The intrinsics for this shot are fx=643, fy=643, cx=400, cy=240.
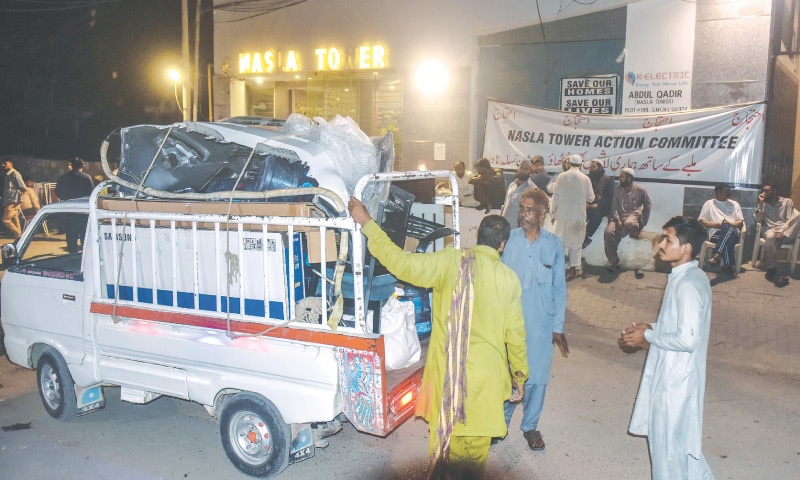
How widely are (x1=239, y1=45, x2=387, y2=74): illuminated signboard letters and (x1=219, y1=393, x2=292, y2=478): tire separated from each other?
10767mm

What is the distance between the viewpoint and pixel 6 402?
5582mm

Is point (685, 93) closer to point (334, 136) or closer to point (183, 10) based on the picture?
point (334, 136)

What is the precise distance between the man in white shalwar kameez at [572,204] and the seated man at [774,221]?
2.71 meters

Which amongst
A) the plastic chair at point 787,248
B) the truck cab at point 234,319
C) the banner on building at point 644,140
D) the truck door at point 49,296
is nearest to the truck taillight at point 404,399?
the truck cab at point 234,319

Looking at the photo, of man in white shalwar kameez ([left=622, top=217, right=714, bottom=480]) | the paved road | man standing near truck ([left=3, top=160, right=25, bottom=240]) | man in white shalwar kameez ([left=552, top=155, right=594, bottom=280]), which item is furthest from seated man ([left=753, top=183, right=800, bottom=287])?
man standing near truck ([left=3, top=160, right=25, bottom=240])

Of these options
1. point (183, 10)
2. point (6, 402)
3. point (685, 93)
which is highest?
point (183, 10)

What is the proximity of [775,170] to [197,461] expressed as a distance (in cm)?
1181

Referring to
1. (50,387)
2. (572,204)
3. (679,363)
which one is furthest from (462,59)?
(679,363)

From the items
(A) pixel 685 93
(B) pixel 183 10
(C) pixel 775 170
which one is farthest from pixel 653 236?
(B) pixel 183 10

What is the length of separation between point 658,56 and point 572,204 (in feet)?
10.6

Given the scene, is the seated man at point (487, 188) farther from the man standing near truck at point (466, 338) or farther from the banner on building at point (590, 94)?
the man standing near truck at point (466, 338)

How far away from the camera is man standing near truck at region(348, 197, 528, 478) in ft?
10.8

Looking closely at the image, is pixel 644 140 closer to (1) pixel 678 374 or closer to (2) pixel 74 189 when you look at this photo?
(1) pixel 678 374

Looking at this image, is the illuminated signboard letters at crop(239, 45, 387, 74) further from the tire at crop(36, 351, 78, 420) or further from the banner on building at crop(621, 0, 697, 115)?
the tire at crop(36, 351, 78, 420)
